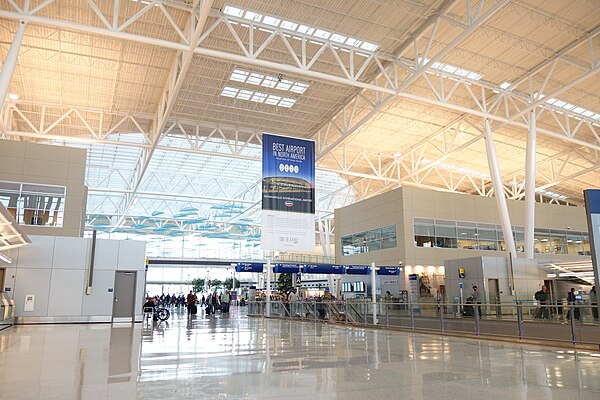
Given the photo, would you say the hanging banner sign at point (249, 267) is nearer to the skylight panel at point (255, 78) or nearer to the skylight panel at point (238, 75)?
the skylight panel at point (255, 78)

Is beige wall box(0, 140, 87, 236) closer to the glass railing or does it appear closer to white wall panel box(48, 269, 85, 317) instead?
white wall panel box(48, 269, 85, 317)

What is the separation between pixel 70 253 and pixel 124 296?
338 centimetres

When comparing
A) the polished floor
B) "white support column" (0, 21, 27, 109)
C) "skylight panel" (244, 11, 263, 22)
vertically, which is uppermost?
"skylight panel" (244, 11, 263, 22)

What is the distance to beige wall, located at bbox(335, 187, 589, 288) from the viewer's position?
34125 millimetres

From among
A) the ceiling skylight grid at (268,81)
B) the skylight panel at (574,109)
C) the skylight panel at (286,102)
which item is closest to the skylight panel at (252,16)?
the ceiling skylight grid at (268,81)

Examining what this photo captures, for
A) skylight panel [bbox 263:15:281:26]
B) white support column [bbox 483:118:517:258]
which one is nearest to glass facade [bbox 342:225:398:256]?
white support column [bbox 483:118:517:258]

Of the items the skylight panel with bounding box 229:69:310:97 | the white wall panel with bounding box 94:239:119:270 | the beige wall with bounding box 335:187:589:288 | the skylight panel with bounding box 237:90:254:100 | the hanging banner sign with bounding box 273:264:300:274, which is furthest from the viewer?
the beige wall with bounding box 335:187:589:288

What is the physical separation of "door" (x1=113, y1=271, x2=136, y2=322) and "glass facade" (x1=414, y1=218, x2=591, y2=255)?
19.9 m

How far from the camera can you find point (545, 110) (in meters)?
29.6

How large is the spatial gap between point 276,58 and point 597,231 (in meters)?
17.6

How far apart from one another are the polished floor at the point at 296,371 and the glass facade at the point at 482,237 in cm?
2367

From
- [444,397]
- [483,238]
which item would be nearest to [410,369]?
[444,397]

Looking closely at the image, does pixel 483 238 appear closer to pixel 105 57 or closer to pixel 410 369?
pixel 105 57

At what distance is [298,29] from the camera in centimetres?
2150
